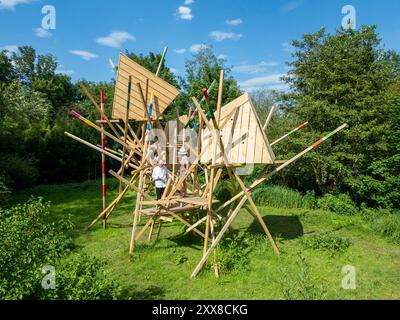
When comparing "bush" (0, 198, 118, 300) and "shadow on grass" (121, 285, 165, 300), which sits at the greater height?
"bush" (0, 198, 118, 300)

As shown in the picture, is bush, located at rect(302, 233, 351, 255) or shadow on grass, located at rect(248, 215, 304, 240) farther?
shadow on grass, located at rect(248, 215, 304, 240)

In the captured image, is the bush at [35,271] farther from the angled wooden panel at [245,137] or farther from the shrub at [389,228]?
the shrub at [389,228]

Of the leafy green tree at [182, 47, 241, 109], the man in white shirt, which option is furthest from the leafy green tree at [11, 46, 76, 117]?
the man in white shirt

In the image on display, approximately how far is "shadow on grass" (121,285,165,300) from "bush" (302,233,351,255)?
3027 millimetres

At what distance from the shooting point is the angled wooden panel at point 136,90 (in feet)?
20.9

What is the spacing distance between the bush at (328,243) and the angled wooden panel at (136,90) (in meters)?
3.77

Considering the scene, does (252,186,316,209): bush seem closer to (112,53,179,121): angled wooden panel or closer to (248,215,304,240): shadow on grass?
(248,215,304,240): shadow on grass

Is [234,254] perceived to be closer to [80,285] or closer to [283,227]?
[283,227]

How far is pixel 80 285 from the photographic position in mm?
3068

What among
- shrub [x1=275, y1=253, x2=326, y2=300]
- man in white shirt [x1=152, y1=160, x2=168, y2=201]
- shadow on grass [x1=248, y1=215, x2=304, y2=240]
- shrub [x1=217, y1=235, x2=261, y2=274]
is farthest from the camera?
shadow on grass [x1=248, y1=215, x2=304, y2=240]

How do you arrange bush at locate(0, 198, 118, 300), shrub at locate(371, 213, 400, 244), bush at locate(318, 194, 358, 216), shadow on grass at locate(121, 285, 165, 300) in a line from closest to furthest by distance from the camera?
bush at locate(0, 198, 118, 300) → shadow on grass at locate(121, 285, 165, 300) → shrub at locate(371, 213, 400, 244) → bush at locate(318, 194, 358, 216)

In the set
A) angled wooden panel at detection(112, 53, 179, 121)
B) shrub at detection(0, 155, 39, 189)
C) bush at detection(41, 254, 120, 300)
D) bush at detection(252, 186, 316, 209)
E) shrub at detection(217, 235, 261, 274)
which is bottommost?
shrub at detection(217, 235, 261, 274)

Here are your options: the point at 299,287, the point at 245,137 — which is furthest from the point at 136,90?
the point at 299,287

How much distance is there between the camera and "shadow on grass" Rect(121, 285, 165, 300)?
4211 mm
